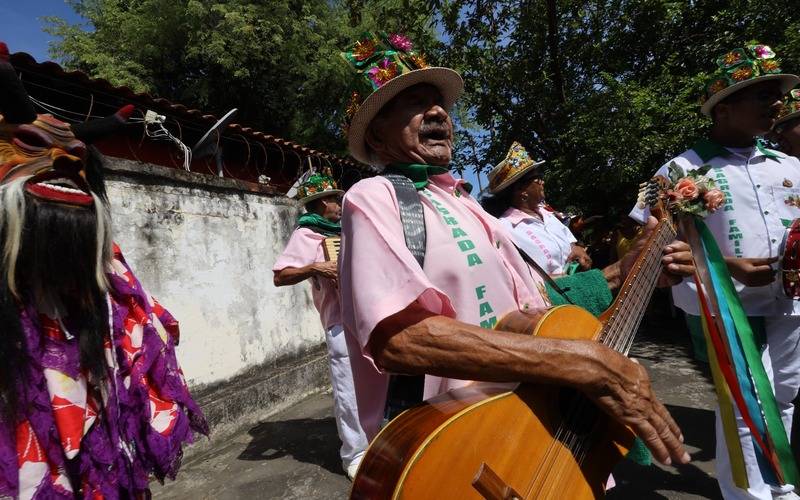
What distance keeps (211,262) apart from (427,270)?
395cm

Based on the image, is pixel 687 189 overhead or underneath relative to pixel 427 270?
overhead

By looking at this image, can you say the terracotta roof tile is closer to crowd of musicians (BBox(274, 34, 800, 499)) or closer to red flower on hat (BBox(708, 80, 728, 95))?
crowd of musicians (BBox(274, 34, 800, 499))

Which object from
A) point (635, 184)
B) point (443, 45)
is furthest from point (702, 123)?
point (443, 45)

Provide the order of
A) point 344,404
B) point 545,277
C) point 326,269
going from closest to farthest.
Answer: point 545,277 < point 326,269 < point 344,404

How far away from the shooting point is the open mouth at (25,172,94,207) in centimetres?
158

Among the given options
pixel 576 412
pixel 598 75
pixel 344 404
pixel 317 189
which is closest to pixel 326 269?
pixel 344 404

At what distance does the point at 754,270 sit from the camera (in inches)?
96.4

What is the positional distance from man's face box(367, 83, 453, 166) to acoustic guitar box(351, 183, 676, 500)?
59cm

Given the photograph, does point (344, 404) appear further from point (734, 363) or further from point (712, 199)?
point (712, 199)

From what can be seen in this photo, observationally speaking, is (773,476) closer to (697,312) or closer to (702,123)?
(697,312)

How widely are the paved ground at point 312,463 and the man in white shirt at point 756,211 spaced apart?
2.00ft

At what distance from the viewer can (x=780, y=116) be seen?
114 inches

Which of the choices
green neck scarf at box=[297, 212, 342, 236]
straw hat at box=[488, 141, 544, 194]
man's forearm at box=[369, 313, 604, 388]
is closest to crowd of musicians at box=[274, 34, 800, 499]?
man's forearm at box=[369, 313, 604, 388]

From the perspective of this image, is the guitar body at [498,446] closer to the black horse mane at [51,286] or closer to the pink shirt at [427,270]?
the pink shirt at [427,270]
